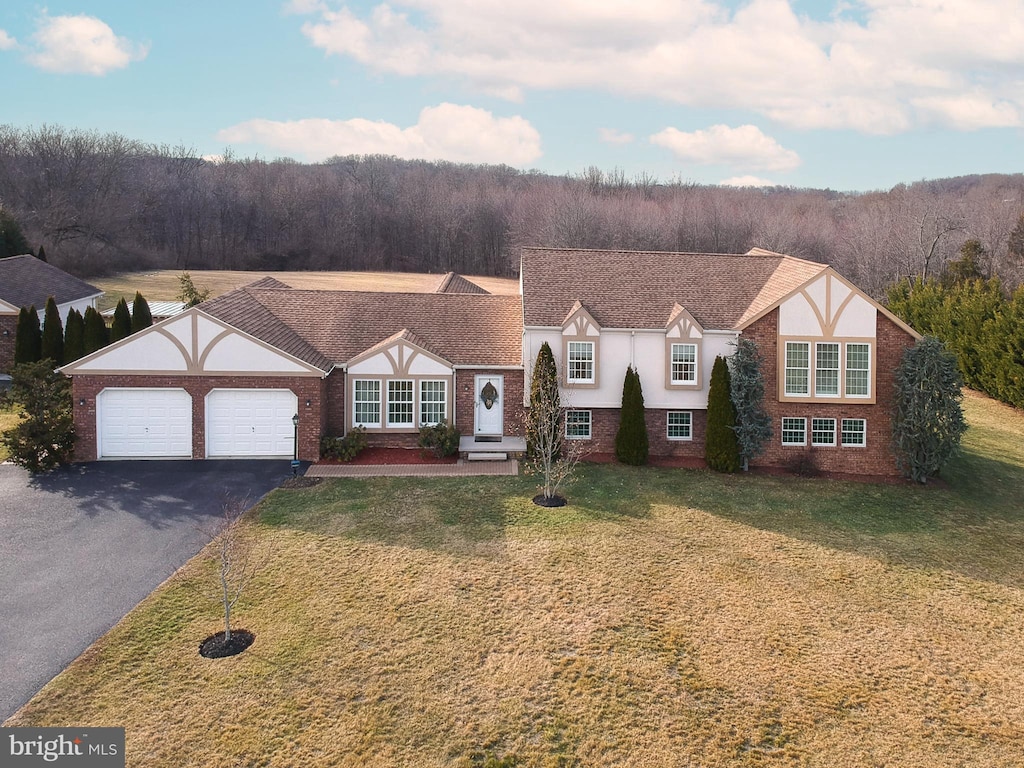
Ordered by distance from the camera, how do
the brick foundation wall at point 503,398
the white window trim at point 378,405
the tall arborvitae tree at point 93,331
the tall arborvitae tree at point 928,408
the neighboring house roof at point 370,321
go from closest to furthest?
the tall arborvitae tree at point 928,408 → the white window trim at point 378,405 → the neighboring house roof at point 370,321 → the brick foundation wall at point 503,398 → the tall arborvitae tree at point 93,331

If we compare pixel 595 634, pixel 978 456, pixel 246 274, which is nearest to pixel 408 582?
pixel 595 634

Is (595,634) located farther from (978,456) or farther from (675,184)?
(675,184)

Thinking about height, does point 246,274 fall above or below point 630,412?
above

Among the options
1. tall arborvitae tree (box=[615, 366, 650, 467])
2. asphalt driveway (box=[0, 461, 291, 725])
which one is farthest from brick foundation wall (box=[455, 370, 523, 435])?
asphalt driveway (box=[0, 461, 291, 725])

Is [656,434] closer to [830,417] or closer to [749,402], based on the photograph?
[749,402]

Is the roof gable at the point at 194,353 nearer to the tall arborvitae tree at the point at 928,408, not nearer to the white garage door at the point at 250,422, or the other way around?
the white garage door at the point at 250,422

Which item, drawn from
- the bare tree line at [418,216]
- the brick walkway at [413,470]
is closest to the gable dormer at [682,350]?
the brick walkway at [413,470]

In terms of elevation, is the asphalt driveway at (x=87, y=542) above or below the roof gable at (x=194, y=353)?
below
